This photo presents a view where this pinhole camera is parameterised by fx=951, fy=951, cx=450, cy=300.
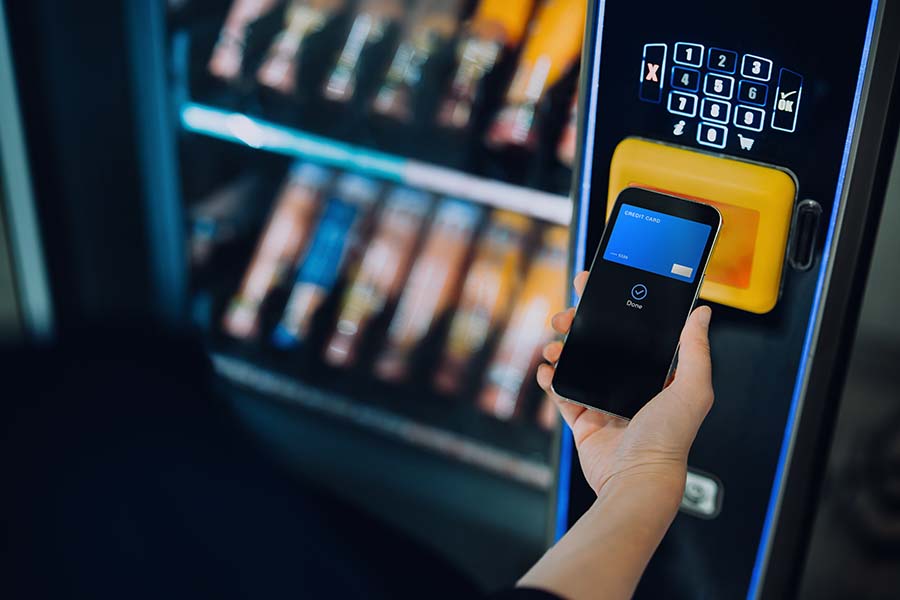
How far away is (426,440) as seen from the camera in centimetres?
197

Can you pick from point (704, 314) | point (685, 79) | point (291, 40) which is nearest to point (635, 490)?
point (704, 314)

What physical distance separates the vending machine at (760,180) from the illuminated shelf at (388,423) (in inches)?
31.6

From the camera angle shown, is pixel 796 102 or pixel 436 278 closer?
pixel 796 102

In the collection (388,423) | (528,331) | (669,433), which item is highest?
(669,433)

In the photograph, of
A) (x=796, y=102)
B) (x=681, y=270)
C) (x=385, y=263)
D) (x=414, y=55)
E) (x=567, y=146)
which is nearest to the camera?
(x=796, y=102)

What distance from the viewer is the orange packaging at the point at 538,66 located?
1619 mm

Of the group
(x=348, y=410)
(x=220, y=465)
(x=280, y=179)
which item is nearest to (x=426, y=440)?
(x=348, y=410)

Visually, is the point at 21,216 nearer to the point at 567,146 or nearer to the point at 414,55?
the point at 414,55

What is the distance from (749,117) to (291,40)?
3.69ft

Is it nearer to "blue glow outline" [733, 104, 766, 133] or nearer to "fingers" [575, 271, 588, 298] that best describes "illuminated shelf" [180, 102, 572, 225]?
"fingers" [575, 271, 588, 298]

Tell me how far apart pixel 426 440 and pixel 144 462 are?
0.87 m

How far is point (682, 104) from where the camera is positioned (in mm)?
921

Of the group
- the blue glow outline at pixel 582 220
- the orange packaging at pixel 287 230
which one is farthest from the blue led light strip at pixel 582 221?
the orange packaging at pixel 287 230

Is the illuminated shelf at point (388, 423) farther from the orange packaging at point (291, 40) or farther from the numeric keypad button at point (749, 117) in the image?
the numeric keypad button at point (749, 117)
